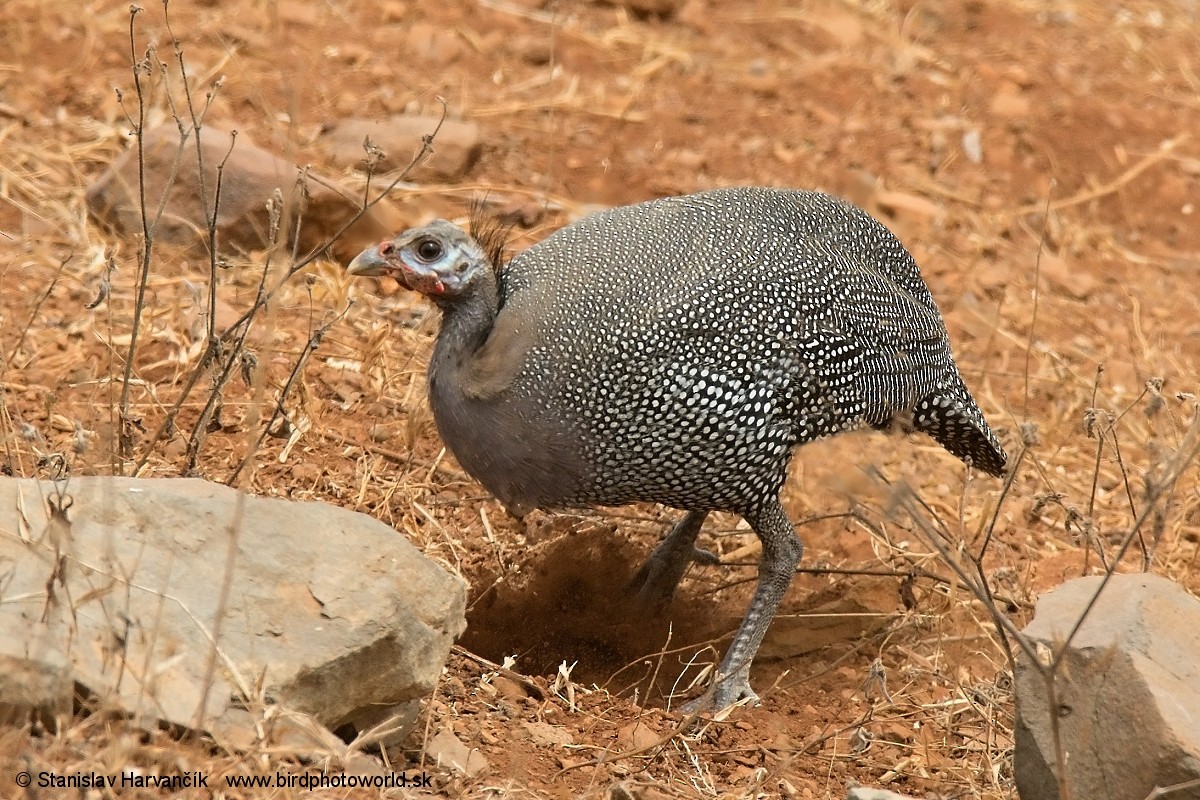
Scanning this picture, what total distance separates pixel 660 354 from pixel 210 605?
1410mm

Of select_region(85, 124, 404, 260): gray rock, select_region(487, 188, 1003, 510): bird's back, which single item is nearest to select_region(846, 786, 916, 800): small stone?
select_region(487, 188, 1003, 510): bird's back

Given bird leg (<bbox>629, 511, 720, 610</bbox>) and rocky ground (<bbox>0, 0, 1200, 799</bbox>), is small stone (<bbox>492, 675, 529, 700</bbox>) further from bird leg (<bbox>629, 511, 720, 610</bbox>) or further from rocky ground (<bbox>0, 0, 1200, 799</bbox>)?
bird leg (<bbox>629, 511, 720, 610</bbox>)

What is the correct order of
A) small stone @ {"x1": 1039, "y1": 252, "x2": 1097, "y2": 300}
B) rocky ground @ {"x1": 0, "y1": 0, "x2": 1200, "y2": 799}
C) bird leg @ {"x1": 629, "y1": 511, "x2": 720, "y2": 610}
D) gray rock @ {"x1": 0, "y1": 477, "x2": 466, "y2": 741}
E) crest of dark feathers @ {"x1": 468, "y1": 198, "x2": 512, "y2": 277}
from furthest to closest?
small stone @ {"x1": 1039, "y1": 252, "x2": 1097, "y2": 300}, bird leg @ {"x1": 629, "y1": 511, "x2": 720, "y2": 610}, crest of dark feathers @ {"x1": 468, "y1": 198, "x2": 512, "y2": 277}, rocky ground @ {"x1": 0, "y1": 0, "x2": 1200, "y2": 799}, gray rock @ {"x1": 0, "y1": 477, "x2": 466, "y2": 741}

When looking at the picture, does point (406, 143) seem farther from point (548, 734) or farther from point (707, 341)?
point (548, 734)

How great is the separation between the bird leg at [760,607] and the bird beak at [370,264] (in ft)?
4.29

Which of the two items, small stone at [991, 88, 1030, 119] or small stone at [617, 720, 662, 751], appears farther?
small stone at [991, 88, 1030, 119]

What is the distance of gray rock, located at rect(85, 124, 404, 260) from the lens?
5.61 m

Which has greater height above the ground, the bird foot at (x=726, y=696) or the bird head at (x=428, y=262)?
the bird head at (x=428, y=262)

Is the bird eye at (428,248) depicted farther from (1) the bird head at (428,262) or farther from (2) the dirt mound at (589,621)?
(2) the dirt mound at (589,621)

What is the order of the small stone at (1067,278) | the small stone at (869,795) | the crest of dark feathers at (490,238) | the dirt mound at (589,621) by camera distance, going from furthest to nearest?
the small stone at (1067,278)
the dirt mound at (589,621)
the crest of dark feathers at (490,238)
the small stone at (869,795)

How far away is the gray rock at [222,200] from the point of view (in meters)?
5.61

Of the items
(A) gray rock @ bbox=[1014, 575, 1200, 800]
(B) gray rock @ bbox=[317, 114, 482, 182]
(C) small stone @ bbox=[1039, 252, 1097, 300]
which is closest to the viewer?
(A) gray rock @ bbox=[1014, 575, 1200, 800]

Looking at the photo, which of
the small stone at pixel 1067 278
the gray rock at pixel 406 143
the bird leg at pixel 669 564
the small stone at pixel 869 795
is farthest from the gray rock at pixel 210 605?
the small stone at pixel 1067 278

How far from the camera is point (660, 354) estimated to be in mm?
3869
